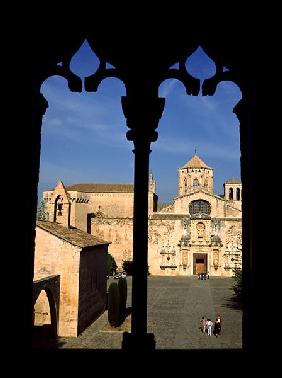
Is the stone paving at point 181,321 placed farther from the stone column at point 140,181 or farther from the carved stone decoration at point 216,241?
the carved stone decoration at point 216,241

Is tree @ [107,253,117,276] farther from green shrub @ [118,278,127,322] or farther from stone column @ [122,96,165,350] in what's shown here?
stone column @ [122,96,165,350]

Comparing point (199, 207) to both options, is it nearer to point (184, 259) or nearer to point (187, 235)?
point (187, 235)

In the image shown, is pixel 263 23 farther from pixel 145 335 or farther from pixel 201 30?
pixel 145 335

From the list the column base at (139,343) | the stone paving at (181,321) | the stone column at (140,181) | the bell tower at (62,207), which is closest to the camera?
the column base at (139,343)

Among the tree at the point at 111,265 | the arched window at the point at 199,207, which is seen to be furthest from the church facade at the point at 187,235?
the tree at the point at 111,265

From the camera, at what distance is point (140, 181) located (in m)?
3.39

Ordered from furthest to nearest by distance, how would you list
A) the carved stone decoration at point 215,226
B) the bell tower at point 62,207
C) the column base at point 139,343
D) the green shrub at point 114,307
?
1. the carved stone decoration at point 215,226
2. the bell tower at point 62,207
3. the green shrub at point 114,307
4. the column base at point 139,343

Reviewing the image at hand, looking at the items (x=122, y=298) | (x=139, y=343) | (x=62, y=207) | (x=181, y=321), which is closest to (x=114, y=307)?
(x=122, y=298)

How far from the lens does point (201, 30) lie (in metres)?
3.46

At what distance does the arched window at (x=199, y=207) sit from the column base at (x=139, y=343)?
4421cm

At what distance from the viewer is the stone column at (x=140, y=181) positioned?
11.0ft

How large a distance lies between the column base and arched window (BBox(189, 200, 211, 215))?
4421 cm

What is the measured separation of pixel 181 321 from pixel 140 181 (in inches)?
740

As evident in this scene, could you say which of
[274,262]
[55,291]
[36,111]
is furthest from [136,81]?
[55,291]
